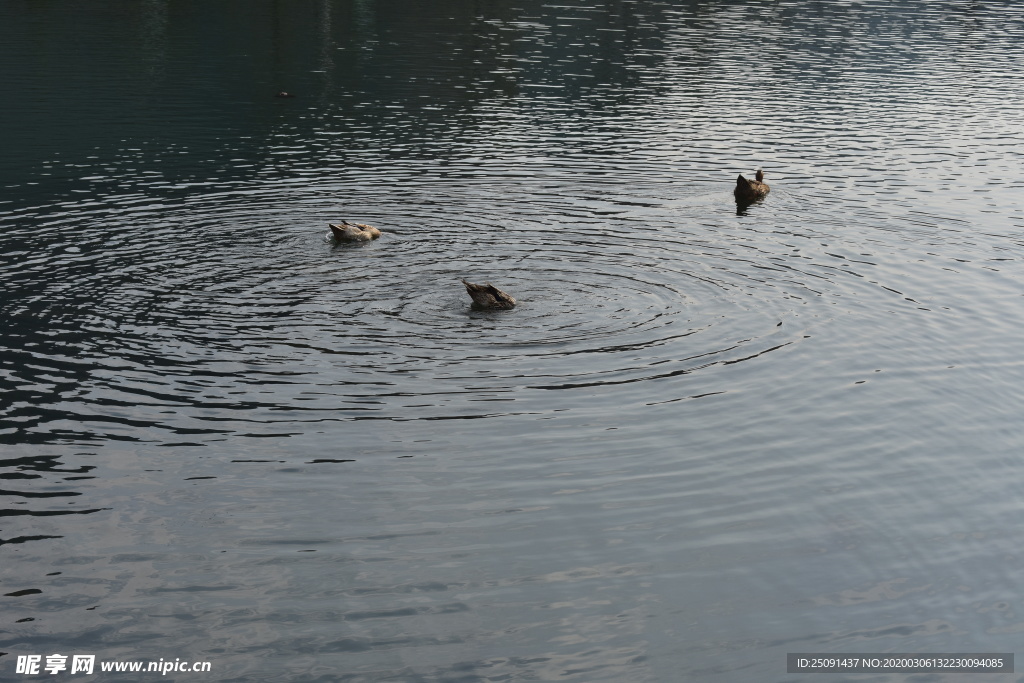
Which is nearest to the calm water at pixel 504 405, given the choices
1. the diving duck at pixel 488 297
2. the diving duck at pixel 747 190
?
the diving duck at pixel 488 297

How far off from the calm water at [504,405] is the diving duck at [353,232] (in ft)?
1.82

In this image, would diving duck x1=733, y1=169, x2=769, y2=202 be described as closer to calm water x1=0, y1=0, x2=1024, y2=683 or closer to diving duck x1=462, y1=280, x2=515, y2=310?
calm water x1=0, y1=0, x2=1024, y2=683

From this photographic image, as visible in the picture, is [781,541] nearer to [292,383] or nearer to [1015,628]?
[1015,628]

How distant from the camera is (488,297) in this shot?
1107 inches

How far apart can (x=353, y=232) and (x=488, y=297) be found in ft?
29.4

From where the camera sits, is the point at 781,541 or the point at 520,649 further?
the point at 781,541

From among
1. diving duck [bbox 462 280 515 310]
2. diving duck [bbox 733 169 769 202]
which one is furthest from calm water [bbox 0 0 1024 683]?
diving duck [bbox 733 169 769 202]

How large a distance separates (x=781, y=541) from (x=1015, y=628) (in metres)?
3.93

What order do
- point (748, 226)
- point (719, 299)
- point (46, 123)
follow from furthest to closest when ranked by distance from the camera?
point (46, 123), point (748, 226), point (719, 299)

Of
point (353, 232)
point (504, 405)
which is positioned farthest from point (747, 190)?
point (504, 405)

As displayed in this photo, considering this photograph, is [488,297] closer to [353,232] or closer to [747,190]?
[353,232]

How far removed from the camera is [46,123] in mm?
56125

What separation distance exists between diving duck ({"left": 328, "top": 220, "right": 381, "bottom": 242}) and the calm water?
55cm

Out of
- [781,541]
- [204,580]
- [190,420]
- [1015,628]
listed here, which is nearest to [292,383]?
[190,420]
